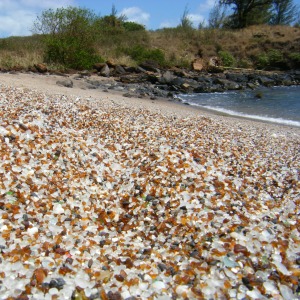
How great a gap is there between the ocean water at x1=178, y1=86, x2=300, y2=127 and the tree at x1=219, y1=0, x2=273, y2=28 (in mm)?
28540

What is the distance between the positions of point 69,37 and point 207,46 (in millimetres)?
19902

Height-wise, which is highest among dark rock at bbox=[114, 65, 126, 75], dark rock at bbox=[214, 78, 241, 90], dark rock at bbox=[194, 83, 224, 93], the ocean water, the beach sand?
dark rock at bbox=[114, 65, 126, 75]

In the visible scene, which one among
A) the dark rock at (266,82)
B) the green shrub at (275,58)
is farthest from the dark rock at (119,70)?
the green shrub at (275,58)

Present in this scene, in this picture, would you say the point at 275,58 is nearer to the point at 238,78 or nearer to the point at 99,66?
the point at 238,78

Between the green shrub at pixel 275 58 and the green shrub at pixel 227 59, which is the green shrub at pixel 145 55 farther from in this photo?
the green shrub at pixel 275 58

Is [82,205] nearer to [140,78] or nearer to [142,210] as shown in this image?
[142,210]

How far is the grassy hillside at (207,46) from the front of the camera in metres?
27.6

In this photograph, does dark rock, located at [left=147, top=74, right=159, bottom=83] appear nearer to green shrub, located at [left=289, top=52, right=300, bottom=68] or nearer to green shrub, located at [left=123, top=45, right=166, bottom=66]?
green shrub, located at [left=123, top=45, right=166, bottom=66]

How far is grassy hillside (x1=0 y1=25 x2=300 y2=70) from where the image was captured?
27609mm

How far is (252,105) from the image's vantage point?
610 inches

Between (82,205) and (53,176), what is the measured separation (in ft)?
2.10

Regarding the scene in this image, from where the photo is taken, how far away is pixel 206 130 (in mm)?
7031

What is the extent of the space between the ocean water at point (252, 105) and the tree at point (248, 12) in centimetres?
2854

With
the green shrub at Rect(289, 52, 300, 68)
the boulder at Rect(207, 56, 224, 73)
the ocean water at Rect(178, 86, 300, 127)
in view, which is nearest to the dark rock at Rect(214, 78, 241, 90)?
the ocean water at Rect(178, 86, 300, 127)
